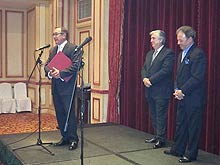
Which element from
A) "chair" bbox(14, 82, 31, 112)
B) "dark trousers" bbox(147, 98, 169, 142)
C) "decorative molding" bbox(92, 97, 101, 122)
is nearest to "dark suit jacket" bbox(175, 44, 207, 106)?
"dark trousers" bbox(147, 98, 169, 142)

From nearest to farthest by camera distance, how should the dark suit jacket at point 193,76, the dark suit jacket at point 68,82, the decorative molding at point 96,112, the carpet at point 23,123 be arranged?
the dark suit jacket at point 193,76
the dark suit jacket at point 68,82
the decorative molding at point 96,112
the carpet at point 23,123

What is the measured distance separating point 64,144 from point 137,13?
7.32 feet

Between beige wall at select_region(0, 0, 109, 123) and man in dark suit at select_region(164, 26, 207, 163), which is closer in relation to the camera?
man in dark suit at select_region(164, 26, 207, 163)

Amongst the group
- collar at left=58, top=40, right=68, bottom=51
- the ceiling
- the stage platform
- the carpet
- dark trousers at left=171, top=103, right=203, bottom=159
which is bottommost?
the carpet

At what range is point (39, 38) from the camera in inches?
319

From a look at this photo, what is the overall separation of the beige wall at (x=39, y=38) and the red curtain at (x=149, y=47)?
48cm

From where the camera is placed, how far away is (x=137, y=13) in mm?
5145

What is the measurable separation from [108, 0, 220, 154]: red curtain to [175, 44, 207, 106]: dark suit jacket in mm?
556

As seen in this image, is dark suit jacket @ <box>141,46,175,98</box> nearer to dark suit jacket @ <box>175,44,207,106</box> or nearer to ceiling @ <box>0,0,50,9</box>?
dark suit jacket @ <box>175,44,207,106</box>

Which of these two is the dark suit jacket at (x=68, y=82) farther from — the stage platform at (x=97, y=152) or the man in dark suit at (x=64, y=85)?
the stage platform at (x=97, y=152)

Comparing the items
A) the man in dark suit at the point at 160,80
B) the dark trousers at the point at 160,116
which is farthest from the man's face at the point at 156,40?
the dark trousers at the point at 160,116

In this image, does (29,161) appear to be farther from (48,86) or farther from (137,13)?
(48,86)

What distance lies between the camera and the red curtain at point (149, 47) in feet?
12.7

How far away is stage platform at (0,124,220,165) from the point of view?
3.42 meters
